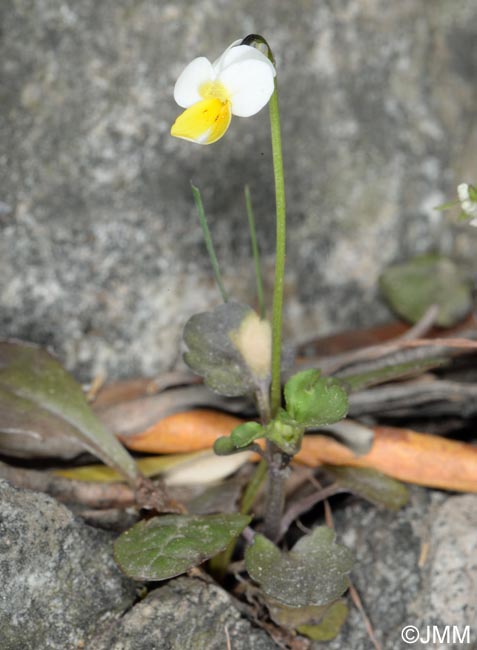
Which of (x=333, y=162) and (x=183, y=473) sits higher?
(x=333, y=162)

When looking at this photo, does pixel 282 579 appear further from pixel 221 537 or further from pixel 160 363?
pixel 160 363

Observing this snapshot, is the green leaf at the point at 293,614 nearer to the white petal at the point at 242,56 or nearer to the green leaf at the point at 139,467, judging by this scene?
the green leaf at the point at 139,467

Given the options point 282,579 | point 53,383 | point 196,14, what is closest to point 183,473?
point 53,383

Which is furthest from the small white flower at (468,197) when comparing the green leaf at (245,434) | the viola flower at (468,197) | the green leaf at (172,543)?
the green leaf at (172,543)

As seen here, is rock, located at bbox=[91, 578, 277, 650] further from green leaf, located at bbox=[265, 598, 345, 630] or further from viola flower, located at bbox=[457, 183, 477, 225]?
viola flower, located at bbox=[457, 183, 477, 225]

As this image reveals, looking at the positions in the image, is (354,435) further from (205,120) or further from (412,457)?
(205,120)

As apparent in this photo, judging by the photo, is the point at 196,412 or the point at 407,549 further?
the point at 196,412

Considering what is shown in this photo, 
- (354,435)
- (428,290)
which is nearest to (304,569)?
(354,435)
